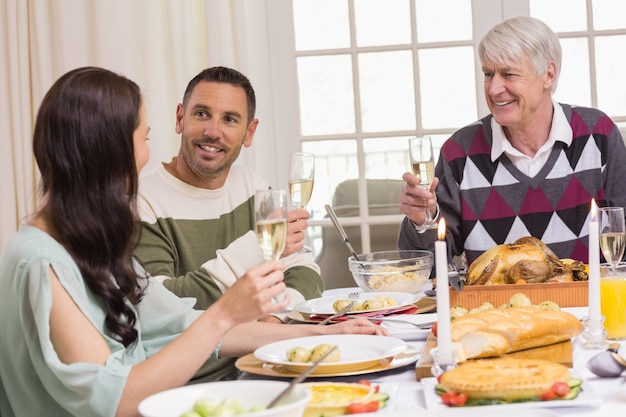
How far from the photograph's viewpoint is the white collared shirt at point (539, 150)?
112 inches

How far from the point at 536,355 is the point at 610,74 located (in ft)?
9.14

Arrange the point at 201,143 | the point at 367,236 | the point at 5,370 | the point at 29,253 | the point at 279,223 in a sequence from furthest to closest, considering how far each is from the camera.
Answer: the point at 367,236
the point at 201,143
the point at 5,370
the point at 29,253
the point at 279,223

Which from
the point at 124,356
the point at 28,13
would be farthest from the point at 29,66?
the point at 124,356

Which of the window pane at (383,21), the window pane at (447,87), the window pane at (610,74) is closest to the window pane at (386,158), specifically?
the window pane at (447,87)

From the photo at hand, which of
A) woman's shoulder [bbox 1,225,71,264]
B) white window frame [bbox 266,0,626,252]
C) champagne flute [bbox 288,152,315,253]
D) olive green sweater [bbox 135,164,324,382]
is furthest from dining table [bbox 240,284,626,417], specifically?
white window frame [bbox 266,0,626,252]

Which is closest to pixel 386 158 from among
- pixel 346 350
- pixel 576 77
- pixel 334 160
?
pixel 334 160

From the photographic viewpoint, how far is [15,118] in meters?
3.79

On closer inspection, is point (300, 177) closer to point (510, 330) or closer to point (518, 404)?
point (510, 330)

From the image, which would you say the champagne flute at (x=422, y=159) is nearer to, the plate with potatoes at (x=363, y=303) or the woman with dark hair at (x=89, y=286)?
the plate with potatoes at (x=363, y=303)

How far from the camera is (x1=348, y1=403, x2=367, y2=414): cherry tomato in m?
1.16

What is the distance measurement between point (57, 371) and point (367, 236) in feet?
9.07

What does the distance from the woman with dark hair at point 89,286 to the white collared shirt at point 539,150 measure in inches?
53.8

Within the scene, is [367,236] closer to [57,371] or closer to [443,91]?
[443,91]

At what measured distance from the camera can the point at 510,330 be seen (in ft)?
4.82
